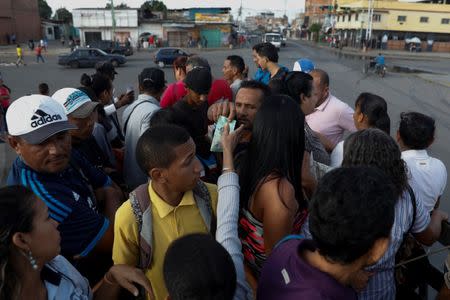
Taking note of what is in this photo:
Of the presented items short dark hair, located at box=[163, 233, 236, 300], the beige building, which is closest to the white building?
the beige building

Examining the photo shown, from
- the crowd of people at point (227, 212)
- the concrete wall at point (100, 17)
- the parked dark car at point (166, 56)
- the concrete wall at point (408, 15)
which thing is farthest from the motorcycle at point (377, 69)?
the concrete wall at point (100, 17)

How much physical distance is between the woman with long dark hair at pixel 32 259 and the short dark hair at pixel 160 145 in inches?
20.5

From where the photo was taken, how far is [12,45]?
133 ft

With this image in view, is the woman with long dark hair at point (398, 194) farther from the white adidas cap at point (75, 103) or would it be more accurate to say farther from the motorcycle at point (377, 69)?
the motorcycle at point (377, 69)

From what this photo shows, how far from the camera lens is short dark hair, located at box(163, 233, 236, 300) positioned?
1076 mm

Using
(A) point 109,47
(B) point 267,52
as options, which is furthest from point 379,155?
(A) point 109,47

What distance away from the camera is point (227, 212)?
1.69m

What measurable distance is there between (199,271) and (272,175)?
85 centimetres

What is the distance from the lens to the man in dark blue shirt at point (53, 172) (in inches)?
71.2

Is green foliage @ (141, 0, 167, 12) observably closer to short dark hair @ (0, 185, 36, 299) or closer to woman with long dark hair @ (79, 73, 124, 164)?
woman with long dark hair @ (79, 73, 124, 164)

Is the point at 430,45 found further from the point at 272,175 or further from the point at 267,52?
the point at 272,175

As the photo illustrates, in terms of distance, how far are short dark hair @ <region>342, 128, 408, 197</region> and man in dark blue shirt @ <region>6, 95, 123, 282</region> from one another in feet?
4.50

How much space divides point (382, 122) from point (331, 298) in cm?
225

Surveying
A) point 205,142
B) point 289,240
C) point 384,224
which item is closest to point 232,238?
point 289,240
